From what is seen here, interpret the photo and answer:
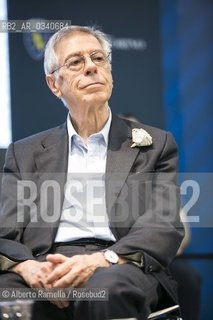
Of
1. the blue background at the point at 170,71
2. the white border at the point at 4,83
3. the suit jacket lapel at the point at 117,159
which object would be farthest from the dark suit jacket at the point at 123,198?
the blue background at the point at 170,71

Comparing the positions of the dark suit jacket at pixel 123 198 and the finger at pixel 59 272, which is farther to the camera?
the dark suit jacket at pixel 123 198

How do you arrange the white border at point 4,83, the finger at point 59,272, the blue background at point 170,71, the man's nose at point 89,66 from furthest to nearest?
the blue background at point 170,71 < the white border at point 4,83 < the man's nose at point 89,66 < the finger at point 59,272

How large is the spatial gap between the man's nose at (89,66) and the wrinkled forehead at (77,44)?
0.04 meters

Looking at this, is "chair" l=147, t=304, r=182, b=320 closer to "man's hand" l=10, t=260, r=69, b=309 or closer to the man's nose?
"man's hand" l=10, t=260, r=69, b=309

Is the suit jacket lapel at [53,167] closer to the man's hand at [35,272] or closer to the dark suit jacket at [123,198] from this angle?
the dark suit jacket at [123,198]

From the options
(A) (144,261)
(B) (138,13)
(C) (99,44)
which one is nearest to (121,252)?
(A) (144,261)

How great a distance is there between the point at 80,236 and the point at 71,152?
41 cm

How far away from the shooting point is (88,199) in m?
2.87

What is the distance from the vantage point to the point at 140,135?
2910 mm

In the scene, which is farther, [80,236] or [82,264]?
[80,236]

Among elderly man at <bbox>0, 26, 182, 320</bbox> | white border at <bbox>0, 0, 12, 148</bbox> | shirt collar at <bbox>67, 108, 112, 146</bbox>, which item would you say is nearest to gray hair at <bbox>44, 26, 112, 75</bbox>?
elderly man at <bbox>0, 26, 182, 320</bbox>

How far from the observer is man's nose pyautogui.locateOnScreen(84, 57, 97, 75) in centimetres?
295

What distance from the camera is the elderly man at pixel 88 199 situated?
2.60 meters

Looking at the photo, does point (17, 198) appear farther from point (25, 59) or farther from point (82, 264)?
point (25, 59)
